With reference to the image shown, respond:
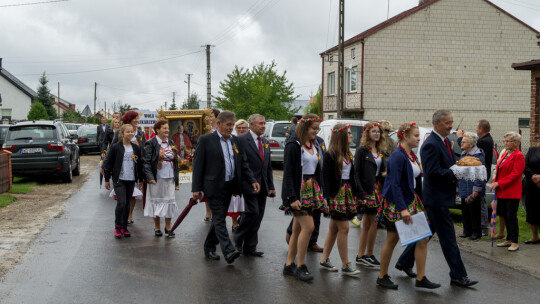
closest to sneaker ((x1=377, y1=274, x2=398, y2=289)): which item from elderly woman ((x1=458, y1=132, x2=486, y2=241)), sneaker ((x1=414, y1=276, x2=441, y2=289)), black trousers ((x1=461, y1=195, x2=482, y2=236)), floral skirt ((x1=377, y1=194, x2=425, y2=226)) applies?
sneaker ((x1=414, y1=276, x2=441, y2=289))

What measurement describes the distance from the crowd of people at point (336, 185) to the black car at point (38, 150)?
7.77 metres

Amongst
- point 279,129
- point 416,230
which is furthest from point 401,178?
point 279,129

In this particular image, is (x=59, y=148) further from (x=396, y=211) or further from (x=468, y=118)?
(x=468, y=118)

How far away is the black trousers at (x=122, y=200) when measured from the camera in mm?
8906

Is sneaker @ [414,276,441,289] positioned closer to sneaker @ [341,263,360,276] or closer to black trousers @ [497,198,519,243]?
sneaker @ [341,263,360,276]

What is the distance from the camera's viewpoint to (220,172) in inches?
286

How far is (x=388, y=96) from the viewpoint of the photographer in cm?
3491

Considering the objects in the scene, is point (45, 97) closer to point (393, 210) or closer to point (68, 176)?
point (68, 176)

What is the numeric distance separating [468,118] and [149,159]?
29.4m

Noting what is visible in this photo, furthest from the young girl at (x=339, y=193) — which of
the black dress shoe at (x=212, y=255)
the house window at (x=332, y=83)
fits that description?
the house window at (x=332, y=83)

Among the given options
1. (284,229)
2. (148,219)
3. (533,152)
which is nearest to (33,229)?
(148,219)

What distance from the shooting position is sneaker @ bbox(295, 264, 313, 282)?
6.36 m

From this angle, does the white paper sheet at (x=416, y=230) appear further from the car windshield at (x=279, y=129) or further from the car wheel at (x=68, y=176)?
the car windshield at (x=279, y=129)

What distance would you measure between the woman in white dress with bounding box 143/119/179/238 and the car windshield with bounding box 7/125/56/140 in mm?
8977
